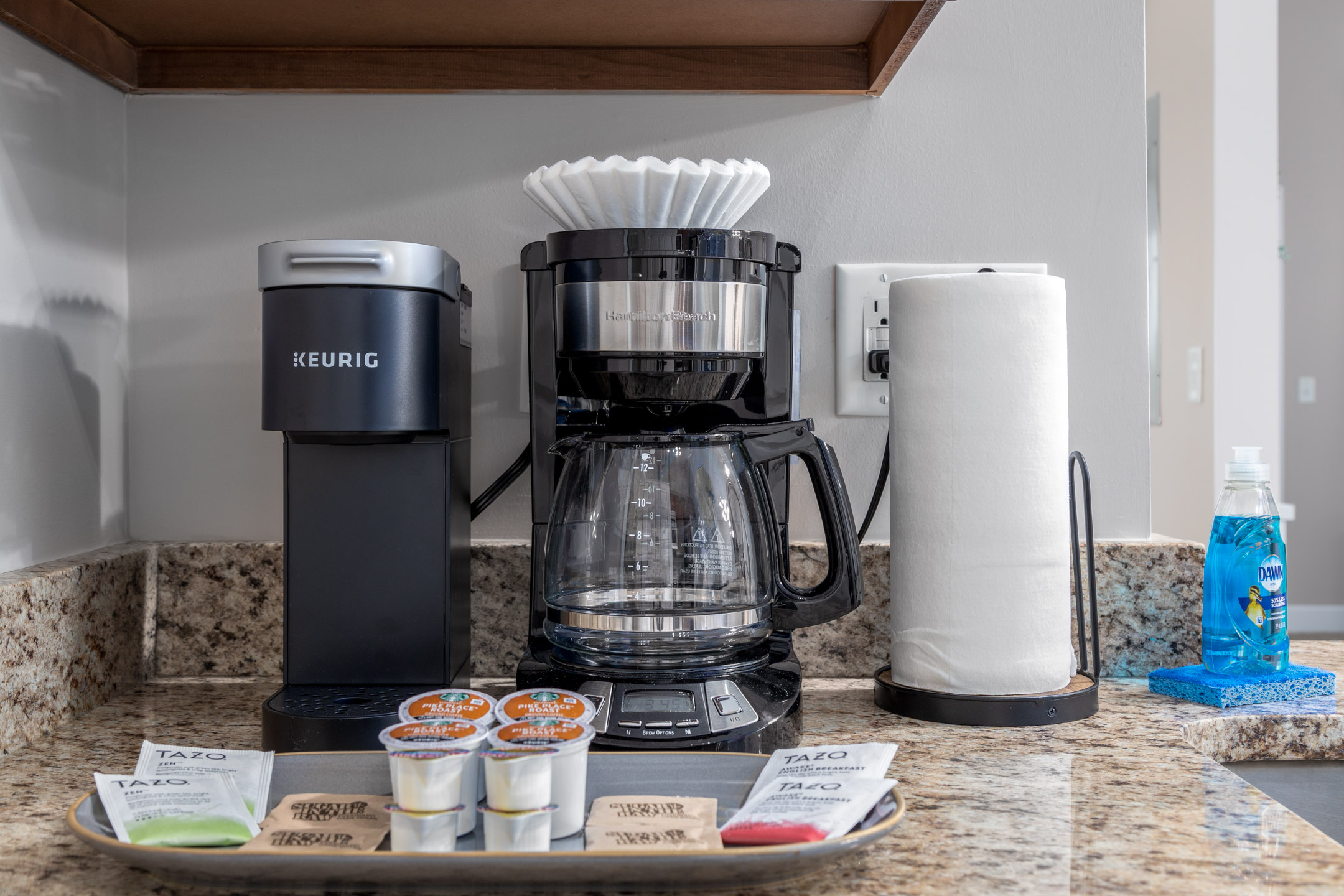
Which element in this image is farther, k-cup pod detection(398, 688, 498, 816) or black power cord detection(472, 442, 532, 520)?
black power cord detection(472, 442, 532, 520)

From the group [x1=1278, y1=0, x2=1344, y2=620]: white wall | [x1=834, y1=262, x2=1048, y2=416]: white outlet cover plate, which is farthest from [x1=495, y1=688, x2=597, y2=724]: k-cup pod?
[x1=1278, y1=0, x2=1344, y2=620]: white wall

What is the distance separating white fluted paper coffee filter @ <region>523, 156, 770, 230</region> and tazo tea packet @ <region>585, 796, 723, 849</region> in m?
0.43

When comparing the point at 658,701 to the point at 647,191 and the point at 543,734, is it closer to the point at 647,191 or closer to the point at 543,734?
the point at 543,734

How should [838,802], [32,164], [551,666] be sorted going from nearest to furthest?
[838,802] < [551,666] < [32,164]

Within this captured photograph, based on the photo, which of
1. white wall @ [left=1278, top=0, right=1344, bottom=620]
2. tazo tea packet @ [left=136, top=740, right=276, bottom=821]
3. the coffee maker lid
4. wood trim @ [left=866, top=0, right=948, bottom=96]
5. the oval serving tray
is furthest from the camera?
white wall @ [left=1278, top=0, right=1344, bottom=620]

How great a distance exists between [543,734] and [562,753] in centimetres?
2

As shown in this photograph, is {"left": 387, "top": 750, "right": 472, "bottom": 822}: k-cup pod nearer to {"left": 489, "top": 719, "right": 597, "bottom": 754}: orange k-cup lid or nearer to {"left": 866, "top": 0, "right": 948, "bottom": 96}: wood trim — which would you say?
{"left": 489, "top": 719, "right": 597, "bottom": 754}: orange k-cup lid

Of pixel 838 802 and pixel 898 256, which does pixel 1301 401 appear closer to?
pixel 898 256

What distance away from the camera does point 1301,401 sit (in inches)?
153

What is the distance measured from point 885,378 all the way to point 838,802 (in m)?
0.53

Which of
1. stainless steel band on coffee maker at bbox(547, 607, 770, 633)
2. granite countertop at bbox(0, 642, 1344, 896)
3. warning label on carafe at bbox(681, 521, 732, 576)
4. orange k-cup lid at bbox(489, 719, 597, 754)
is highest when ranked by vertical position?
warning label on carafe at bbox(681, 521, 732, 576)

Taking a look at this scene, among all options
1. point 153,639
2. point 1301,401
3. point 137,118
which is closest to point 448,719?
point 153,639

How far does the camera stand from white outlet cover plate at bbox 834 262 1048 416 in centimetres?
101

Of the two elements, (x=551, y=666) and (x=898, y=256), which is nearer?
(x=551, y=666)
